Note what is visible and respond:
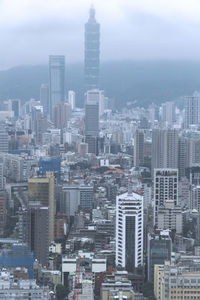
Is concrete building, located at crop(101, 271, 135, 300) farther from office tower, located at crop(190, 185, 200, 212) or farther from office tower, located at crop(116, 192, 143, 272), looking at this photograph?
office tower, located at crop(190, 185, 200, 212)

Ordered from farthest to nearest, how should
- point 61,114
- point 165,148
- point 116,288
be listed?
point 61,114, point 165,148, point 116,288

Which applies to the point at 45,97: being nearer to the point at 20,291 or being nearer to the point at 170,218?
A: the point at 170,218

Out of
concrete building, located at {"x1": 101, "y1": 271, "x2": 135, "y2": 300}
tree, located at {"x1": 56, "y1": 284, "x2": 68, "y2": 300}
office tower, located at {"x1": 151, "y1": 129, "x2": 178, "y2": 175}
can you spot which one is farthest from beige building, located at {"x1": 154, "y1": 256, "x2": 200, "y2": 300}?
office tower, located at {"x1": 151, "y1": 129, "x2": 178, "y2": 175}

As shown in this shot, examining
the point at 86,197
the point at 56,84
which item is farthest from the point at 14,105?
the point at 86,197

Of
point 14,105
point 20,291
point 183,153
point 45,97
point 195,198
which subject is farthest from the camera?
point 45,97

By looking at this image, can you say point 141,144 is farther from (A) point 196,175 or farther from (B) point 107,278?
(B) point 107,278

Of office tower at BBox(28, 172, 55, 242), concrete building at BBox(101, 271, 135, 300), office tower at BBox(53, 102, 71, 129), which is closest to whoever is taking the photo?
concrete building at BBox(101, 271, 135, 300)

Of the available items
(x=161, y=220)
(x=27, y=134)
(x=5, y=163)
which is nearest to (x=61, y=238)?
(x=161, y=220)
